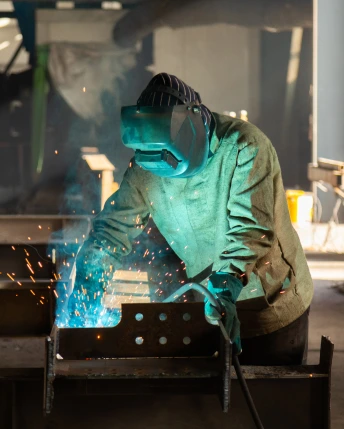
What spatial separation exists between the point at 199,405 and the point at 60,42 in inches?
366

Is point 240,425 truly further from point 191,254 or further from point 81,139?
point 81,139

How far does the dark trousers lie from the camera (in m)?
2.70

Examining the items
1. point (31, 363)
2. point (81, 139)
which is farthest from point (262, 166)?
point (81, 139)

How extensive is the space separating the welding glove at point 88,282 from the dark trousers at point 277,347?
52 centimetres

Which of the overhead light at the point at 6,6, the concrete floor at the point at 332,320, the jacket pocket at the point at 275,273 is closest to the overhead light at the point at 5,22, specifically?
the overhead light at the point at 6,6

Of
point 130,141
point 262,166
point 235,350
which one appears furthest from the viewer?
point 262,166

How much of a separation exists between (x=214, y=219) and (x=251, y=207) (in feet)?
0.88

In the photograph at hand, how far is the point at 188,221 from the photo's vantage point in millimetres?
2664

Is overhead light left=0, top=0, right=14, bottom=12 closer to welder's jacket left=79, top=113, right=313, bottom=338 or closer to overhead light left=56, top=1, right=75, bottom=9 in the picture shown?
overhead light left=56, top=1, right=75, bottom=9

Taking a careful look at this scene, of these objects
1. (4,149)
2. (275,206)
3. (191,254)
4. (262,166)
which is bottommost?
(4,149)

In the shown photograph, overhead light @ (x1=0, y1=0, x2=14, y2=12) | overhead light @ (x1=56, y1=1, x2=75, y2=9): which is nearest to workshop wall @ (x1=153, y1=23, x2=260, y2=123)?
overhead light @ (x1=56, y1=1, x2=75, y2=9)

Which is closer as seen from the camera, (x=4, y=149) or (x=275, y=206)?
(x=275, y=206)

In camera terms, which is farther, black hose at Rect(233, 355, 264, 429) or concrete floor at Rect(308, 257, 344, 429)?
concrete floor at Rect(308, 257, 344, 429)

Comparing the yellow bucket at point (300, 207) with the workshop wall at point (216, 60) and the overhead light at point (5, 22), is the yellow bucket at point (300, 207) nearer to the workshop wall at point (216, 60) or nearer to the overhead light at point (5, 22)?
the workshop wall at point (216, 60)
